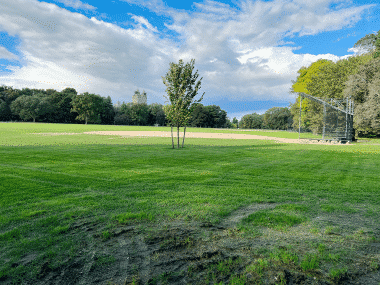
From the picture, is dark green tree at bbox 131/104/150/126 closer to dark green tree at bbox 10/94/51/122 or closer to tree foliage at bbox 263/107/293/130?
dark green tree at bbox 10/94/51/122

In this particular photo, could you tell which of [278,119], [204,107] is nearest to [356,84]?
[278,119]

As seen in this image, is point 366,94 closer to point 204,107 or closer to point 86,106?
point 86,106

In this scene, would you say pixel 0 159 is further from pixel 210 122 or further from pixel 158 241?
pixel 210 122

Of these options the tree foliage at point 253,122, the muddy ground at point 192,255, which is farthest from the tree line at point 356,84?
the tree foliage at point 253,122

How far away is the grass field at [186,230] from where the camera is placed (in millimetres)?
2920

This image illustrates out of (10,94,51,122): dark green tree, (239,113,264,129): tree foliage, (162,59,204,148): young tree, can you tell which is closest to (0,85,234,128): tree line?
(10,94,51,122): dark green tree

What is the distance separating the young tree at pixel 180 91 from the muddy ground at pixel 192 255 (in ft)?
40.3

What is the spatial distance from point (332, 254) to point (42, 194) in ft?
21.3

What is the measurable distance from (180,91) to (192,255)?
13.8m

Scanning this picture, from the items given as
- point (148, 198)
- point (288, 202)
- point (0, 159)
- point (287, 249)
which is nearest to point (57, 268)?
point (148, 198)

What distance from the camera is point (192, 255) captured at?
10.9 ft

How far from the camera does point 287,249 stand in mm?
3482

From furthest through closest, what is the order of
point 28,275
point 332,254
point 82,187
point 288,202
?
point 82,187 → point 288,202 → point 332,254 → point 28,275

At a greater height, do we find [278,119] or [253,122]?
[278,119]
